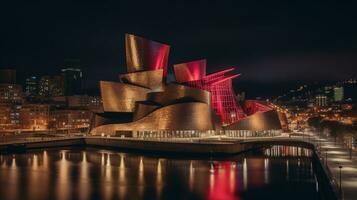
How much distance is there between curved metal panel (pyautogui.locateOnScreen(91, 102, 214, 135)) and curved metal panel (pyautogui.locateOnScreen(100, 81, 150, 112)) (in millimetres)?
5427

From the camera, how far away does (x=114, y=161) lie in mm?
45688

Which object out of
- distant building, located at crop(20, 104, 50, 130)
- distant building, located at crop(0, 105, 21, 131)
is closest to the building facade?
distant building, located at crop(0, 105, 21, 131)

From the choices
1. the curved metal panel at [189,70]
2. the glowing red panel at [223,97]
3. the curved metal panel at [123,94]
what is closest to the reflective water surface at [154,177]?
the curved metal panel at [123,94]

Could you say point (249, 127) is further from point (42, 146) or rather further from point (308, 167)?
point (42, 146)

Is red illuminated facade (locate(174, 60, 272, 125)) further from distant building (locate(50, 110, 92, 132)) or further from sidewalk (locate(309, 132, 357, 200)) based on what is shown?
distant building (locate(50, 110, 92, 132))

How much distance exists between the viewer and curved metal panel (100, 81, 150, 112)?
219 feet

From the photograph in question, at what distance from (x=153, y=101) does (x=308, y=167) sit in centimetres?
2755

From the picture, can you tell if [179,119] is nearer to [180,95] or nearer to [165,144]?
[180,95]

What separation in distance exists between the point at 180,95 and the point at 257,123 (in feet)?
35.7

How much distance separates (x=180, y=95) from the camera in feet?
207

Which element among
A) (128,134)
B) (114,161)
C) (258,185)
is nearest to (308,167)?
(258,185)

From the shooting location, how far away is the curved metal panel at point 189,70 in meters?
66.6

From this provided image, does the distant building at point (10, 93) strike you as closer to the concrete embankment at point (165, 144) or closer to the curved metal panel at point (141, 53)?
the curved metal panel at point (141, 53)

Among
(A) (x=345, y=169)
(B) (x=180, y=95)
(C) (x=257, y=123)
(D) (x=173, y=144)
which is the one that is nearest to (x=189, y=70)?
(B) (x=180, y=95)
